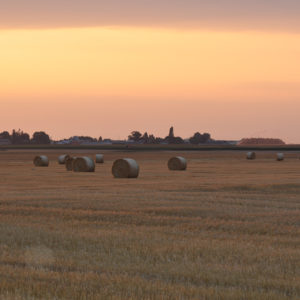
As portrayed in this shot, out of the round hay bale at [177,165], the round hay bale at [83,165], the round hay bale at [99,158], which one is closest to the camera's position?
the round hay bale at [83,165]

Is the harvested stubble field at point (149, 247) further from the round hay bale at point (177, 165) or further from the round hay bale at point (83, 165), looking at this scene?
the round hay bale at point (177, 165)

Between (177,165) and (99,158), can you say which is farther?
(99,158)

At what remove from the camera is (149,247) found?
547 inches

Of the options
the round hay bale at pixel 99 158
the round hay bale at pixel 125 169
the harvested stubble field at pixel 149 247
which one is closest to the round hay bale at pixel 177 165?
the round hay bale at pixel 125 169

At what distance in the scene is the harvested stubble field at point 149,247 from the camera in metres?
10.1

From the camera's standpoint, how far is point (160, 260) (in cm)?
1259

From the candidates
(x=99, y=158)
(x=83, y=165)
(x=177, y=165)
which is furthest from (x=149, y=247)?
(x=99, y=158)

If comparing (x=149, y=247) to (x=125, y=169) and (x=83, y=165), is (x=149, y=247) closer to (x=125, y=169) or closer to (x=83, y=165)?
(x=125, y=169)

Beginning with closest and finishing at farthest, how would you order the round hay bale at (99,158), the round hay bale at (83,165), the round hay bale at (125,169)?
1. the round hay bale at (125,169)
2. the round hay bale at (83,165)
3. the round hay bale at (99,158)

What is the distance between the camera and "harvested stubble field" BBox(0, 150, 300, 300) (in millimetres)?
10117

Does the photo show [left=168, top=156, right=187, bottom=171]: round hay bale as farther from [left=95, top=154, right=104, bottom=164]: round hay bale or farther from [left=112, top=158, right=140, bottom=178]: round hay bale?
[left=95, top=154, right=104, bottom=164]: round hay bale

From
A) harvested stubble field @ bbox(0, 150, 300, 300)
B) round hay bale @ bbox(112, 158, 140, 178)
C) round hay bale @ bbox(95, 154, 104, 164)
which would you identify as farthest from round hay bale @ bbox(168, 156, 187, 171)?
harvested stubble field @ bbox(0, 150, 300, 300)

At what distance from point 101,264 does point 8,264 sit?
69.0 inches

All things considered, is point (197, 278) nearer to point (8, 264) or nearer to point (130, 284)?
point (130, 284)
